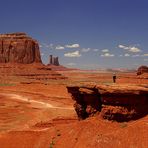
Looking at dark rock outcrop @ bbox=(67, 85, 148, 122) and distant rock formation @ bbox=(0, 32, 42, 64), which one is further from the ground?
distant rock formation @ bbox=(0, 32, 42, 64)

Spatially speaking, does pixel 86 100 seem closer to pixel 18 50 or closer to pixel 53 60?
pixel 18 50

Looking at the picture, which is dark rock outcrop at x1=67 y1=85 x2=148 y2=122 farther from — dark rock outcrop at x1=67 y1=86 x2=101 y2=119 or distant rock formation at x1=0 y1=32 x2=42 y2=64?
distant rock formation at x1=0 y1=32 x2=42 y2=64

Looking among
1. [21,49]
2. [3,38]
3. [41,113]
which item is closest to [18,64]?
[21,49]

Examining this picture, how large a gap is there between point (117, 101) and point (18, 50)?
257 feet

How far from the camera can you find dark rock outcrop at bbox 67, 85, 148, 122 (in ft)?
44.6

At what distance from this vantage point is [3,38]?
9356 centimetres

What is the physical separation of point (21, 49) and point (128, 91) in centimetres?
7882

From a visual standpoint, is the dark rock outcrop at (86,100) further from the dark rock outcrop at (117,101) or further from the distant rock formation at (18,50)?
the distant rock formation at (18,50)

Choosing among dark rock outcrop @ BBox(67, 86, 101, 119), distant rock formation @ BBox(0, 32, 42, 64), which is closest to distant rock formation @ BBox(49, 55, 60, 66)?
distant rock formation @ BBox(0, 32, 42, 64)

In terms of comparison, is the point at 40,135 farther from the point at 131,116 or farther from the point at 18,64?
the point at 18,64

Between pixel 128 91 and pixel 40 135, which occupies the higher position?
pixel 128 91

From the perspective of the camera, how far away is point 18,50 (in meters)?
90.1

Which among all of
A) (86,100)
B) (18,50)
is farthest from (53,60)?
(86,100)

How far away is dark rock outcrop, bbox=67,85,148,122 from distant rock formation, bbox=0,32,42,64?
75.7 metres
